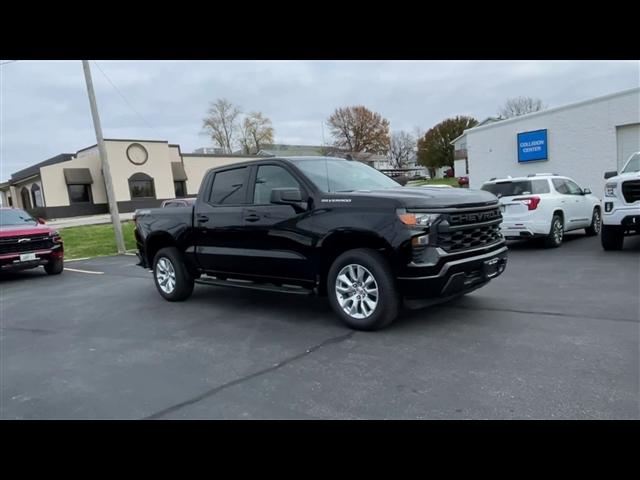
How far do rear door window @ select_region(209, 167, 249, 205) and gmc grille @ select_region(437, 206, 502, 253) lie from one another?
2.69m

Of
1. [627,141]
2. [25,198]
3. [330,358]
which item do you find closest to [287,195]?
[330,358]

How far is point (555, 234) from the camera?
987 cm

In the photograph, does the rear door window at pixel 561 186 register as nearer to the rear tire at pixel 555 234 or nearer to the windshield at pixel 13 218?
the rear tire at pixel 555 234

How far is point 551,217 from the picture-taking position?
31.8 feet

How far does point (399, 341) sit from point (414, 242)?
39.1 inches

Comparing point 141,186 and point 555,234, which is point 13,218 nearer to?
point 555,234

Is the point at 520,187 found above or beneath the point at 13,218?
beneath

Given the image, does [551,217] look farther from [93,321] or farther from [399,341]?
[93,321]

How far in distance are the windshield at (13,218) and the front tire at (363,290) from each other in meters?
9.59

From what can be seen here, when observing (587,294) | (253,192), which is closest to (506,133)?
(587,294)

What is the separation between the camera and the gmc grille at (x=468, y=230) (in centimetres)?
452

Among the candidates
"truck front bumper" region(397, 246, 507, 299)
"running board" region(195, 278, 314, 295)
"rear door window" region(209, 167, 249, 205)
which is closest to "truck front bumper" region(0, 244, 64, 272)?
"running board" region(195, 278, 314, 295)

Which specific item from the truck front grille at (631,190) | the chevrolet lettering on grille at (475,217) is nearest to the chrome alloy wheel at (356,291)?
the chevrolet lettering on grille at (475,217)

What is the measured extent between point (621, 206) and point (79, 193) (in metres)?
40.4
